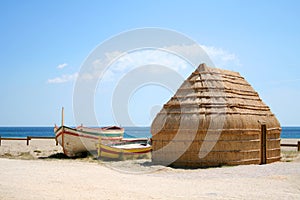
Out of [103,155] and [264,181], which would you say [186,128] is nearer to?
[264,181]

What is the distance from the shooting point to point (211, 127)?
18.2m

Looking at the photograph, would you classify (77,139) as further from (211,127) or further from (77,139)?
(211,127)

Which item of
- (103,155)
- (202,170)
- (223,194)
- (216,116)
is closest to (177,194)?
(223,194)

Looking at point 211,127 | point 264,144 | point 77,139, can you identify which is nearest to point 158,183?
point 211,127

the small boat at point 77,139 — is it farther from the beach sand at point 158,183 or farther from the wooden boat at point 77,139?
the beach sand at point 158,183

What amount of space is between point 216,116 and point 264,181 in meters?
5.06

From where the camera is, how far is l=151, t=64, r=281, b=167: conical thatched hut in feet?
60.2

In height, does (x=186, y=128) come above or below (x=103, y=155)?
above

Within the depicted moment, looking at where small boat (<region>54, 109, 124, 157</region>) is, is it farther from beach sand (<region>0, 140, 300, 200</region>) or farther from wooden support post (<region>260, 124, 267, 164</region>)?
wooden support post (<region>260, 124, 267, 164</region>)

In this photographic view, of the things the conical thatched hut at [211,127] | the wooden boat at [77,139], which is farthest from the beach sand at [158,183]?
the wooden boat at [77,139]

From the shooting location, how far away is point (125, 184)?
43.5ft

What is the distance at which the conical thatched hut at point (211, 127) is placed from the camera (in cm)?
1836

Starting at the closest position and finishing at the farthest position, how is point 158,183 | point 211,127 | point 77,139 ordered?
1. point 158,183
2. point 211,127
3. point 77,139

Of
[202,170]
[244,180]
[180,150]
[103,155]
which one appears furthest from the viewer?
[103,155]
